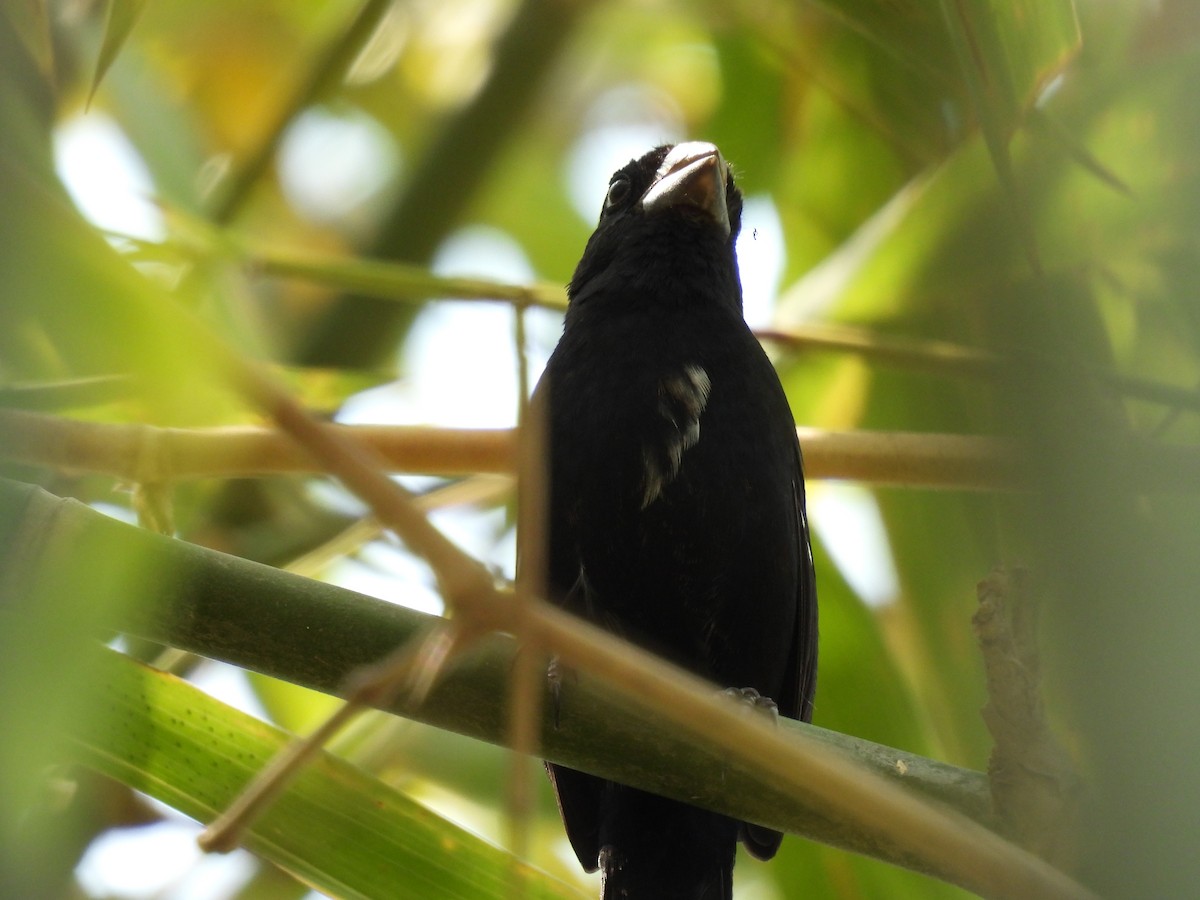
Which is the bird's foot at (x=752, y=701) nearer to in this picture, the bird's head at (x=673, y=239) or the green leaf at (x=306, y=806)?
the green leaf at (x=306, y=806)

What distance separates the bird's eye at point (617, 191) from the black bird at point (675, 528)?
0.46 m

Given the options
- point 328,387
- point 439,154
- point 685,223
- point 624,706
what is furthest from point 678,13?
point 624,706

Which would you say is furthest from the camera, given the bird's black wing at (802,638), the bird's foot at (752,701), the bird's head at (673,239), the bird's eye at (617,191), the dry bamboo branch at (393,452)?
the bird's eye at (617,191)

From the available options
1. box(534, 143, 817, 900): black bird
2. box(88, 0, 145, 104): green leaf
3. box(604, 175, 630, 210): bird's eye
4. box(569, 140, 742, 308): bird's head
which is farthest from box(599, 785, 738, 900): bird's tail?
box(88, 0, 145, 104): green leaf

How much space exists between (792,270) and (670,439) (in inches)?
44.4

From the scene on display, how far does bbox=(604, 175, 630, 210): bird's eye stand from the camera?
332cm

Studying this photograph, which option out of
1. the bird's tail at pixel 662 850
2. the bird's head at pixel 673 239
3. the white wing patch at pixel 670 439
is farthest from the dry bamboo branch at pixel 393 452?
the bird's tail at pixel 662 850

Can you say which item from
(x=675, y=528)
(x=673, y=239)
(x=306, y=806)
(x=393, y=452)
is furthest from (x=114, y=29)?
(x=673, y=239)

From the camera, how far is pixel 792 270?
3.59m

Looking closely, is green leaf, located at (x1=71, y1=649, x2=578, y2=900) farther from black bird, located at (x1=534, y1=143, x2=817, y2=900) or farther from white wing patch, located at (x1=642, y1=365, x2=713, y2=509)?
white wing patch, located at (x1=642, y1=365, x2=713, y2=509)

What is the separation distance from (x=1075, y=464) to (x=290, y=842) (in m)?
1.38

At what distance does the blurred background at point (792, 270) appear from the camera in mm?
940

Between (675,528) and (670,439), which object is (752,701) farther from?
Answer: (670,439)

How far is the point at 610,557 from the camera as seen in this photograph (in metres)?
2.62
